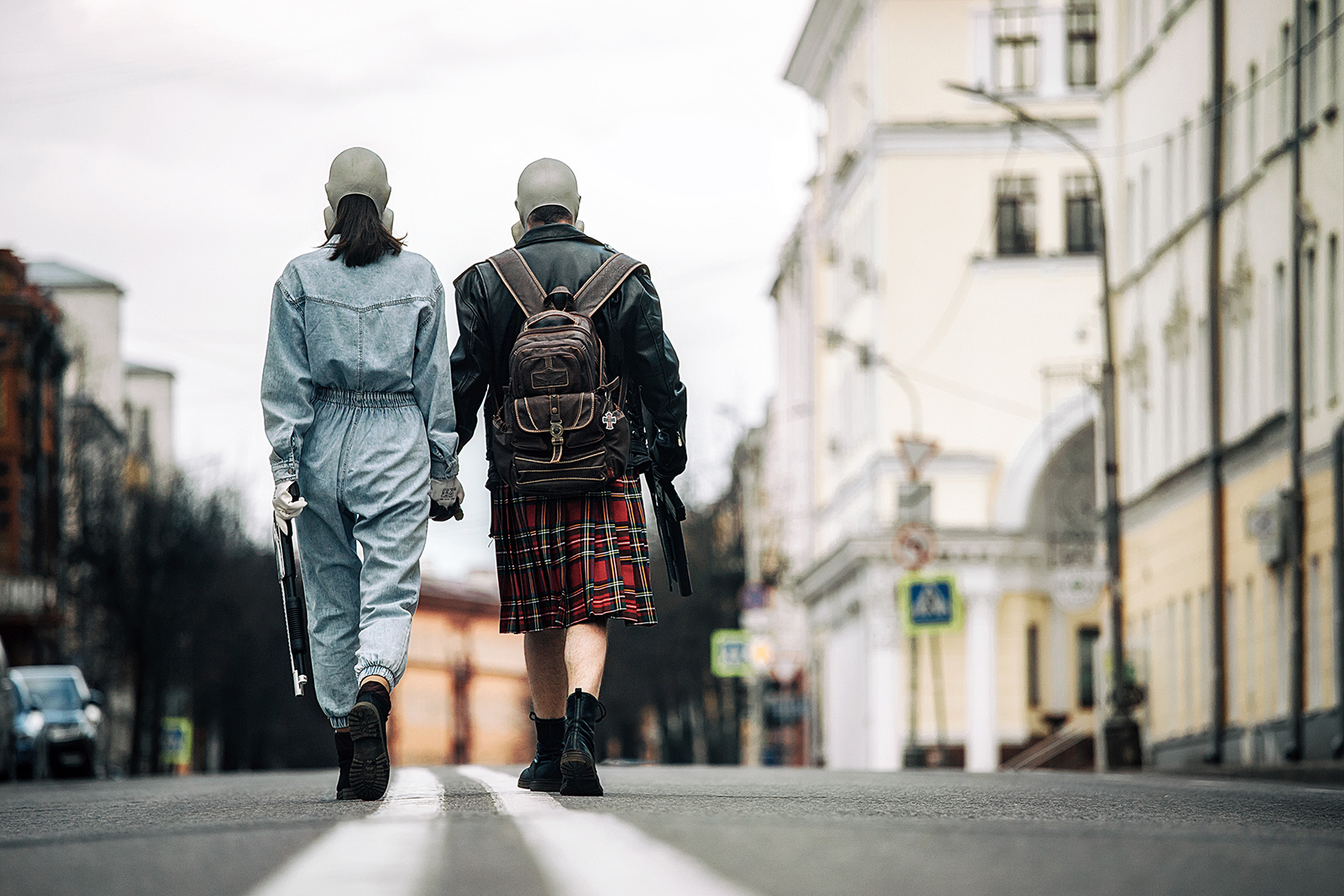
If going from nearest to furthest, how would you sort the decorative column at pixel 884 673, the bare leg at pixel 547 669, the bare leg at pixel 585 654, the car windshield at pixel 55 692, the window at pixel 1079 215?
the bare leg at pixel 585 654 → the bare leg at pixel 547 669 → the car windshield at pixel 55 692 → the window at pixel 1079 215 → the decorative column at pixel 884 673

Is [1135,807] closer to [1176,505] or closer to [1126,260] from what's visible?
[1176,505]

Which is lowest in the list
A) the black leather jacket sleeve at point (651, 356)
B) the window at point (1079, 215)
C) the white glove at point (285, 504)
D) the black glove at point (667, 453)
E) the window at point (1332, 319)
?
the white glove at point (285, 504)

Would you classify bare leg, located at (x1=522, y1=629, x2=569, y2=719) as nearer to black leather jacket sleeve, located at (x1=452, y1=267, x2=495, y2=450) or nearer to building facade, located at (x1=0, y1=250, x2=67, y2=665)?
black leather jacket sleeve, located at (x1=452, y1=267, x2=495, y2=450)

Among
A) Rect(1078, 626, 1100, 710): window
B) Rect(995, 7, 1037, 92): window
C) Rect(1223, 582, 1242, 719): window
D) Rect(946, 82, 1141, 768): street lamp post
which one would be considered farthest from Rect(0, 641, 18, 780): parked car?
Rect(995, 7, 1037, 92): window

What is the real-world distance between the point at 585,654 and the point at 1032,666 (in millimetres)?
56278

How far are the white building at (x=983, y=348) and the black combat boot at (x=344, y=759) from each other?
54.0 m

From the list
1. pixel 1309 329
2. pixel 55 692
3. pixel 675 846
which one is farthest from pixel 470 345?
pixel 55 692

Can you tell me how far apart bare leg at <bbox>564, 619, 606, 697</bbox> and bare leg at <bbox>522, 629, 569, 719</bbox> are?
0.34 m

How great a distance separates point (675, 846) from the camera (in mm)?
6270

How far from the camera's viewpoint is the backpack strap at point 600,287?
979 cm

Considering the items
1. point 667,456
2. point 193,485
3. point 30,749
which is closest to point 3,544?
point 193,485

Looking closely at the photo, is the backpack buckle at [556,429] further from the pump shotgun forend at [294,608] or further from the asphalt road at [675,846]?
the asphalt road at [675,846]

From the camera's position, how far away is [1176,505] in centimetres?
3962

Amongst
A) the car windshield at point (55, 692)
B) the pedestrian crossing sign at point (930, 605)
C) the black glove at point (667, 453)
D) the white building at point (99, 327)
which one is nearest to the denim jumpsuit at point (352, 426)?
the black glove at point (667, 453)
